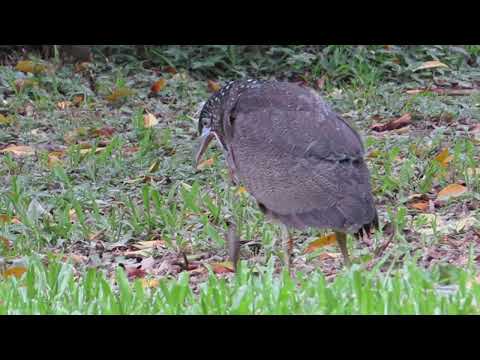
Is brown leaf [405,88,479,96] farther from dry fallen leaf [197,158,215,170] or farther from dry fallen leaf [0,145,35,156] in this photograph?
dry fallen leaf [0,145,35,156]

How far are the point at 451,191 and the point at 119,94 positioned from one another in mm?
3800

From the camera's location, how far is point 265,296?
4449mm

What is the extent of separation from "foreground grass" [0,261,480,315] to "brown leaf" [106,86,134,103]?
4.74m

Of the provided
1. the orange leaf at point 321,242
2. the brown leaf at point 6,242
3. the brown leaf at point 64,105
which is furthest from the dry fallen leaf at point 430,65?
the brown leaf at point 6,242

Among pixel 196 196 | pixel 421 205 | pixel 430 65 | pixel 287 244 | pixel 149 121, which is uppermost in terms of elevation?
pixel 430 65

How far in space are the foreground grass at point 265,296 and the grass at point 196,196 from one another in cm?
1

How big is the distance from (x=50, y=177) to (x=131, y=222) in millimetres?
1336

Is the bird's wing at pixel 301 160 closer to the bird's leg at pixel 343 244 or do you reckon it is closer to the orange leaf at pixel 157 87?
the bird's leg at pixel 343 244

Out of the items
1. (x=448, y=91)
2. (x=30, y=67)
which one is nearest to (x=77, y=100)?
(x=30, y=67)

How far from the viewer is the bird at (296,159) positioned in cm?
534

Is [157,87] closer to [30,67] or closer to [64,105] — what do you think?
[64,105]

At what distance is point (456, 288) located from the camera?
4.68 meters
